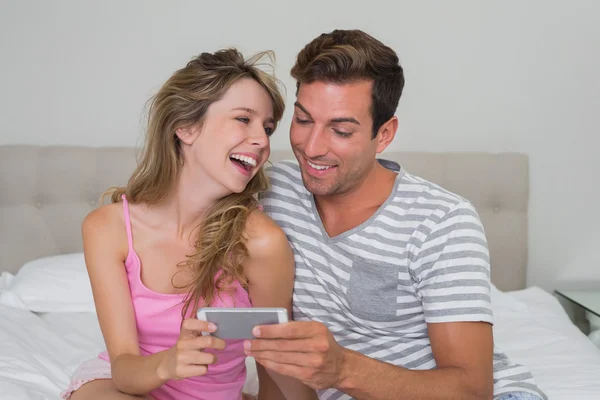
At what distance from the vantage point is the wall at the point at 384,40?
2807 mm

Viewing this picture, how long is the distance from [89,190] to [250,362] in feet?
3.67

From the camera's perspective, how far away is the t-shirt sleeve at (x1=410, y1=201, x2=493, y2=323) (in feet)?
4.77

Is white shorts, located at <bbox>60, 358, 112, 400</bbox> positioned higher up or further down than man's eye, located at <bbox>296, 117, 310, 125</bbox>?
further down

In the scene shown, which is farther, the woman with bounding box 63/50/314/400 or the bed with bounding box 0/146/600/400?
the bed with bounding box 0/146/600/400

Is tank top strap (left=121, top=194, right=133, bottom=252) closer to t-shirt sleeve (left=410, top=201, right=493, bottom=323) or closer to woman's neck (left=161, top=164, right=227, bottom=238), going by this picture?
woman's neck (left=161, top=164, right=227, bottom=238)

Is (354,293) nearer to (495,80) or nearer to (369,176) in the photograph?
(369,176)

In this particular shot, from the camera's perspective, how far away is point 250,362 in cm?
212

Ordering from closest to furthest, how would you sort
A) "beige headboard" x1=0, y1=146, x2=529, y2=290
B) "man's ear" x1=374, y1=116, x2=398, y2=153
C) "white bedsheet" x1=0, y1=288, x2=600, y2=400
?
"man's ear" x1=374, y1=116, x2=398, y2=153 → "white bedsheet" x1=0, y1=288, x2=600, y2=400 → "beige headboard" x1=0, y1=146, x2=529, y2=290

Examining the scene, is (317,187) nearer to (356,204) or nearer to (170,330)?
(356,204)

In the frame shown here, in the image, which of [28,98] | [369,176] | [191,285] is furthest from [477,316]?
[28,98]

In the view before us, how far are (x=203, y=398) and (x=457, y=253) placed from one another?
0.71m

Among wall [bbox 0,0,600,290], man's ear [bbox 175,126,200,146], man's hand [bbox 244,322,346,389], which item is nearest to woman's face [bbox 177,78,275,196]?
man's ear [bbox 175,126,200,146]

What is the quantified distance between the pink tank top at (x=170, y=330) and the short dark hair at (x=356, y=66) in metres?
Answer: 0.55

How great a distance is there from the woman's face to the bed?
0.96 metres
